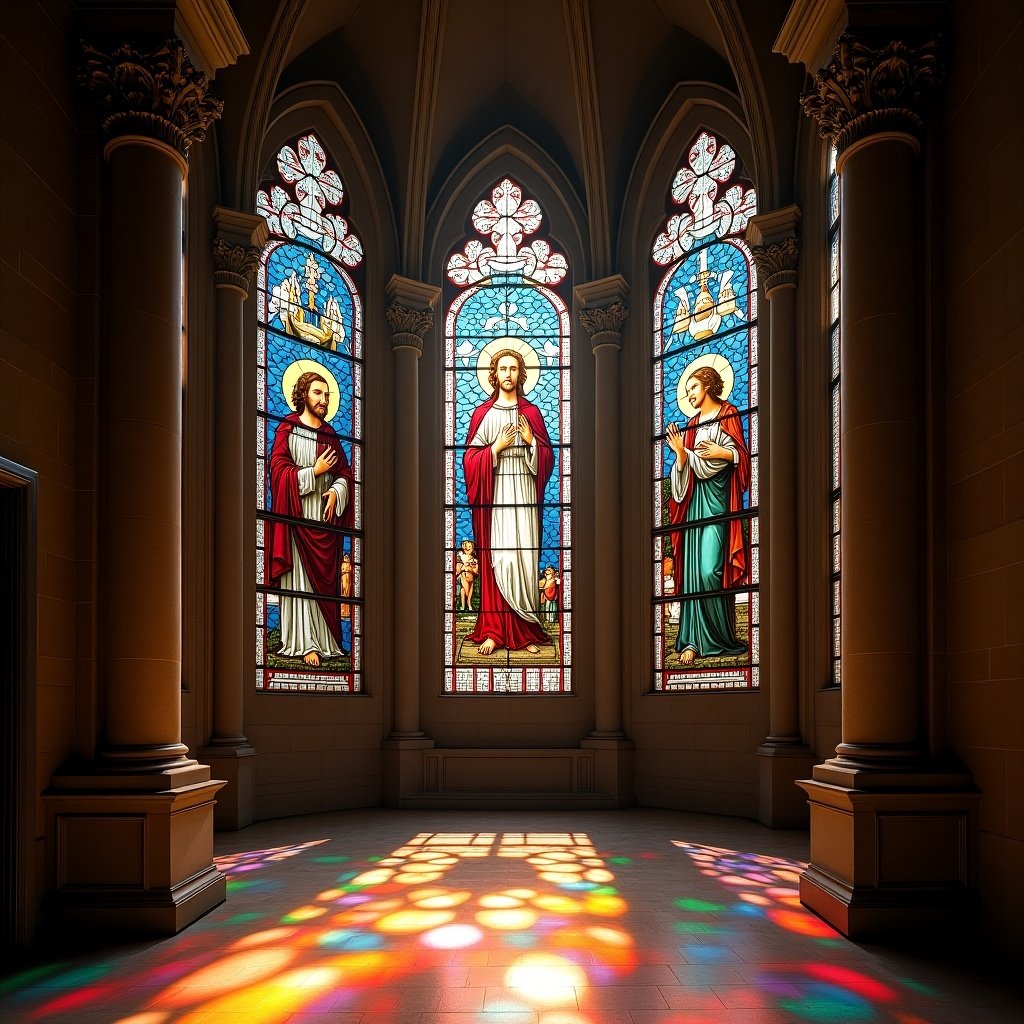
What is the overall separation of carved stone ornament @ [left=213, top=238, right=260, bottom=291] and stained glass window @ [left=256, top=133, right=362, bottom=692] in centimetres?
74

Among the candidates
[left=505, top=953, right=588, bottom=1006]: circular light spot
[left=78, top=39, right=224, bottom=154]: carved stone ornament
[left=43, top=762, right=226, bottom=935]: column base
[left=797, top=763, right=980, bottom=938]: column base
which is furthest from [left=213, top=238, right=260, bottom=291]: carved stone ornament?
[left=797, top=763, right=980, bottom=938]: column base

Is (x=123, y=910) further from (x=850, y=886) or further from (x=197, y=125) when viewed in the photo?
(x=197, y=125)

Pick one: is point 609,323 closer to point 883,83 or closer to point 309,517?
point 309,517

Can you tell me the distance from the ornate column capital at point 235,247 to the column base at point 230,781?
5.11 meters

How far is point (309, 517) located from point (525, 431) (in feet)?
10.7

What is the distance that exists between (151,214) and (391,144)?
7505 millimetres

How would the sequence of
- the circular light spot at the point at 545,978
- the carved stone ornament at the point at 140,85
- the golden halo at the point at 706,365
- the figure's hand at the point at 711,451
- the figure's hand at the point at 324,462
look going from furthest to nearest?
1. the figure's hand at the point at 324,462
2. the golden halo at the point at 706,365
3. the figure's hand at the point at 711,451
4. the carved stone ornament at the point at 140,85
5. the circular light spot at the point at 545,978

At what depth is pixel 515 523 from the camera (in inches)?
544

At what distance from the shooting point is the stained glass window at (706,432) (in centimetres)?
1220

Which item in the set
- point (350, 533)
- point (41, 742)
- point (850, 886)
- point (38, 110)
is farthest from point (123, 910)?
point (350, 533)

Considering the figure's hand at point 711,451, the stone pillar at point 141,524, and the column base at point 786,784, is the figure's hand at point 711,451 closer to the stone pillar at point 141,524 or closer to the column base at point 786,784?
the column base at point 786,784

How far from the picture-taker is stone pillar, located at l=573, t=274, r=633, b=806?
42.1 feet

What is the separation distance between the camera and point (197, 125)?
24.4 ft

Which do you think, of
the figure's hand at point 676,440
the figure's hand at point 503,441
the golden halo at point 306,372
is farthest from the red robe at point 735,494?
the golden halo at point 306,372
